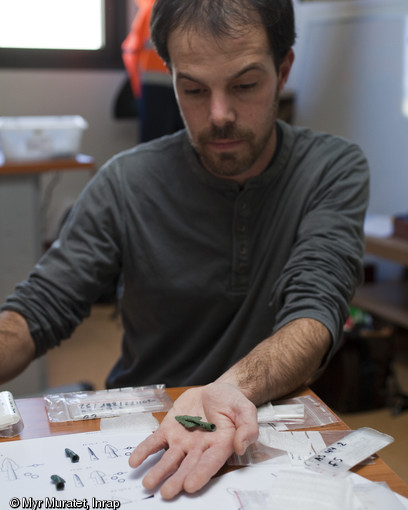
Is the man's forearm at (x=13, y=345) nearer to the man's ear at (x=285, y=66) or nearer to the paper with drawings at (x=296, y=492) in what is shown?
the paper with drawings at (x=296, y=492)

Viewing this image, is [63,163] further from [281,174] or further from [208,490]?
[208,490]

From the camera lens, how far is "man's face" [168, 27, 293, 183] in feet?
3.56

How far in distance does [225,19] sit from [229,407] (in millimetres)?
669

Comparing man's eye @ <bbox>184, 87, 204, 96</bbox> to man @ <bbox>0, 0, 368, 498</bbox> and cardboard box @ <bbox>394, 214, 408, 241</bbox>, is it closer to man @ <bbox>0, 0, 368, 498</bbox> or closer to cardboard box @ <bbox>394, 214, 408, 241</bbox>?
man @ <bbox>0, 0, 368, 498</bbox>

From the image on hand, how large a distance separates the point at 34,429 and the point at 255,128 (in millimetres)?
652

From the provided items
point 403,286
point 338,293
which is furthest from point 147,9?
point 338,293

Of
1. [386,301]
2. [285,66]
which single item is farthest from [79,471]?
[386,301]

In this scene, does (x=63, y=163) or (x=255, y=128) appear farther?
(x=63, y=163)

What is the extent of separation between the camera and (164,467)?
0.67m

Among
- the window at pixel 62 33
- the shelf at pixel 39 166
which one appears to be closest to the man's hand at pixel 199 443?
the shelf at pixel 39 166

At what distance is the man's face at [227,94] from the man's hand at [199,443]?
0.53 m

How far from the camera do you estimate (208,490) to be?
25.9 inches

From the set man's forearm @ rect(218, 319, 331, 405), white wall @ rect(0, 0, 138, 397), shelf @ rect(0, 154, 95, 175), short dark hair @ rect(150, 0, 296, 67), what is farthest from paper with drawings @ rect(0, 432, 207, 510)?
white wall @ rect(0, 0, 138, 397)

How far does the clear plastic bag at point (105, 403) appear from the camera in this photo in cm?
83
